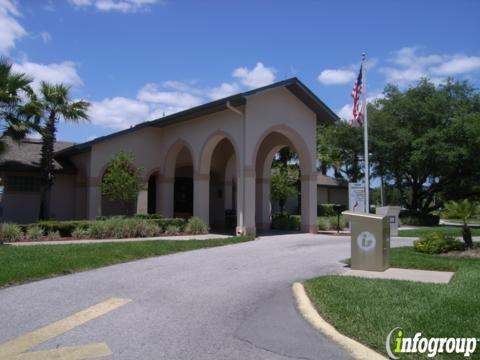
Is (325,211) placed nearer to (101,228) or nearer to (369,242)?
(101,228)

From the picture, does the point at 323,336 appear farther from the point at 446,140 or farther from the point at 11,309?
the point at 446,140

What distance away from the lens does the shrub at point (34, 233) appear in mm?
17611

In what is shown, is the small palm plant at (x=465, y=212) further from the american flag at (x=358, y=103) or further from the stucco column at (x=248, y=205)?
the stucco column at (x=248, y=205)

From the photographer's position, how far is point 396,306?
7.13 metres

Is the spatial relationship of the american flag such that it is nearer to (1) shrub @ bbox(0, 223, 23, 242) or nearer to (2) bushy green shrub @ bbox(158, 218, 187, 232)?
(2) bushy green shrub @ bbox(158, 218, 187, 232)

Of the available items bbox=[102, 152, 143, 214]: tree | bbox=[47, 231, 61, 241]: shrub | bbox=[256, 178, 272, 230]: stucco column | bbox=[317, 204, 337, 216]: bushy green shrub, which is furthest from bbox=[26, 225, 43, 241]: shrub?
bbox=[317, 204, 337, 216]: bushy green shrub

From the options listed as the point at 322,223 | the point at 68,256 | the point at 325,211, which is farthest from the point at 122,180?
the point at 325,211

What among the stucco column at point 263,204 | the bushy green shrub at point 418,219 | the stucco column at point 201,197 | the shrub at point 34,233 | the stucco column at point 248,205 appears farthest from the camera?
the bushy green shrub at point 418,219

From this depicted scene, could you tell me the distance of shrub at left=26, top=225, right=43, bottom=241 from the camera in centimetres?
1761

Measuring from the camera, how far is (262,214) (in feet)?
81.2

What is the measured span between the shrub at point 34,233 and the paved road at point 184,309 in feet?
23.4

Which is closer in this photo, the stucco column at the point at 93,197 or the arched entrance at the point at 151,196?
the stucco column at the point at 93,197

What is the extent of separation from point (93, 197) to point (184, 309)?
1727cm

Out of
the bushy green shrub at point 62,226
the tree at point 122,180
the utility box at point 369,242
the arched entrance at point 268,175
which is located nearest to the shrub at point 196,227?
the tree at point 122,180
